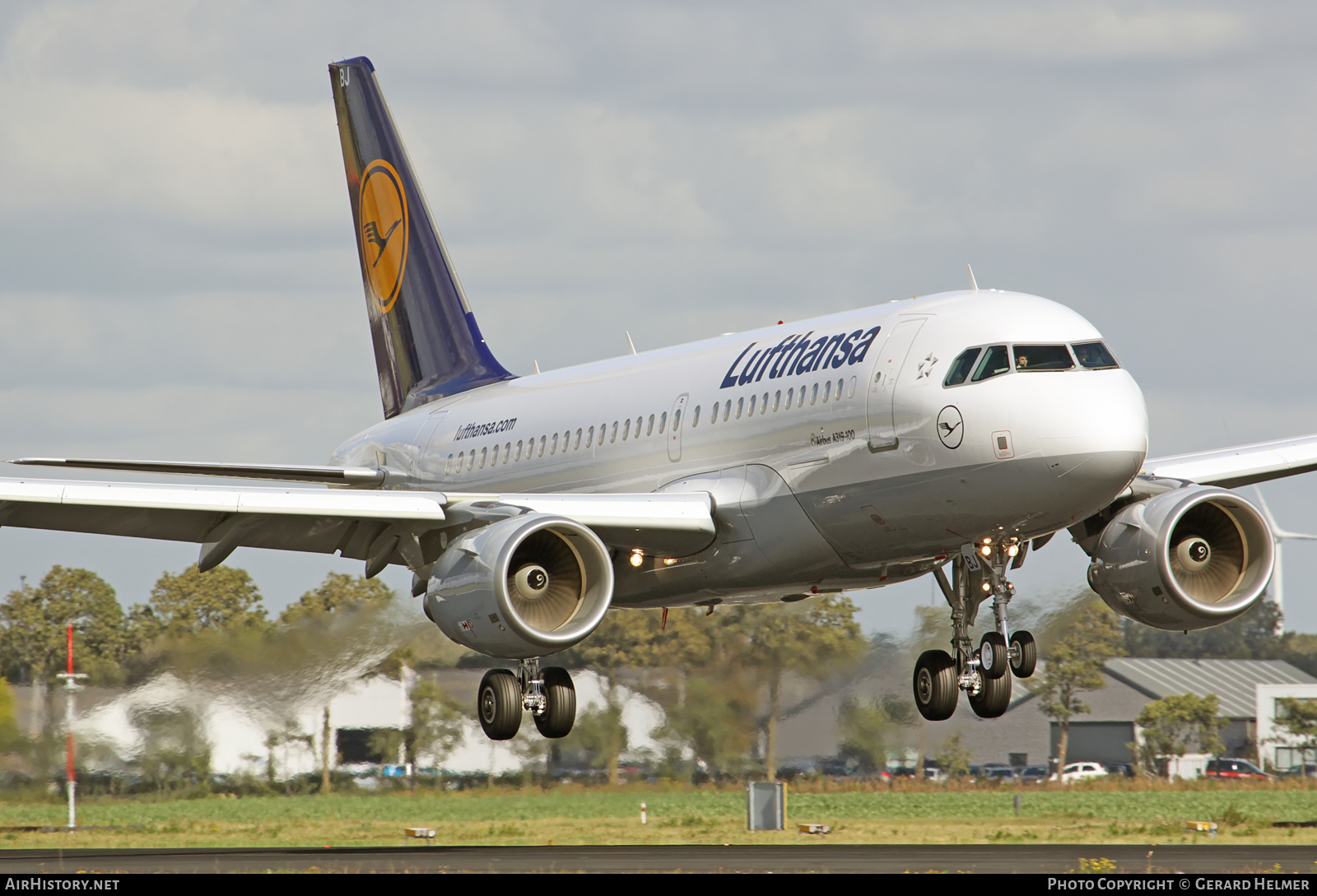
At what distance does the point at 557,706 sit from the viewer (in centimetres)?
2962

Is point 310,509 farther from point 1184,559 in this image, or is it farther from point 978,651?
point 1184,559

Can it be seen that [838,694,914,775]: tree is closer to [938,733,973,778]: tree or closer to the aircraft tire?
[938,733,973,778]: tree

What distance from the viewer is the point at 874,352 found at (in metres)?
25.5

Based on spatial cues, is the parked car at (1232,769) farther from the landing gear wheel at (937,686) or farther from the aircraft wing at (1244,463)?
the landing gear wheel at (937,686)

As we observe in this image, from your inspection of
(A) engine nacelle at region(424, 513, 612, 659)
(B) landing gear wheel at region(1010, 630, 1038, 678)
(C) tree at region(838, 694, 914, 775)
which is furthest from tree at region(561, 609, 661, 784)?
(B) landing gear wheel at region(1010, 630, 1038, 678)

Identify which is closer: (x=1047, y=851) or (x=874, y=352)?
(x=874, y=352)

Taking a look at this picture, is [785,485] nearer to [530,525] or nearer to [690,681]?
[530,525]

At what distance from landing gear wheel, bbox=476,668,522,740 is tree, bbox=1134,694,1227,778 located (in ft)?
109

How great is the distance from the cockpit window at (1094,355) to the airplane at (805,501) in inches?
1.4

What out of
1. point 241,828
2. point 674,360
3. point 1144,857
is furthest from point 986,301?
point 241,828

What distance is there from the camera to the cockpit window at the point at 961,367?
24384mm

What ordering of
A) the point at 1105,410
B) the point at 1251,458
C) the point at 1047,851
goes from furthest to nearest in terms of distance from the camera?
1. the point at 1047,851
2. the point at 1251,458
3. the point at 1105,410

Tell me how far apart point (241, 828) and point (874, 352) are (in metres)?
20.0

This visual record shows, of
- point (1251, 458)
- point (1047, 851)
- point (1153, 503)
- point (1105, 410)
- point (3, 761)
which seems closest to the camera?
point (1105, 410)
